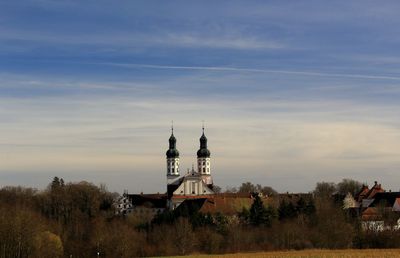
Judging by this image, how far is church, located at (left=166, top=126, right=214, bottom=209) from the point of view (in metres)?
138

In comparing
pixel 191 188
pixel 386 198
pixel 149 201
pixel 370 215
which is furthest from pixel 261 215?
pixel 149 201

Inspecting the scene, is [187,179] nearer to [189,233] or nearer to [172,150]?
[172,150]

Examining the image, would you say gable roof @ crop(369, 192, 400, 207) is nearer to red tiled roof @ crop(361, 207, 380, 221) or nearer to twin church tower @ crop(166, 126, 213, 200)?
red tiled roof @ crop(361, 207, 380, 221)

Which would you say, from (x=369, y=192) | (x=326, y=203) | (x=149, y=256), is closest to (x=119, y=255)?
(x=149, y=256)

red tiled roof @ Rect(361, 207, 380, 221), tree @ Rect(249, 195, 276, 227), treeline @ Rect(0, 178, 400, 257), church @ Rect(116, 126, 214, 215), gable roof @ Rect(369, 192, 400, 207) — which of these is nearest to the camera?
treeline @ Rect(0, 178, 400, 257)

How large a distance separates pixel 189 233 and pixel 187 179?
61.3 meters

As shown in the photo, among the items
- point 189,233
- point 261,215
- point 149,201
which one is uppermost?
point 149,201

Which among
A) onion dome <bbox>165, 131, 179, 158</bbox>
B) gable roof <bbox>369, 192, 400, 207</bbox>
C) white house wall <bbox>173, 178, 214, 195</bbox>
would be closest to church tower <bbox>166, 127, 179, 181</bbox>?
onion dome <bbox>165, 131, 179, 158</bbox>

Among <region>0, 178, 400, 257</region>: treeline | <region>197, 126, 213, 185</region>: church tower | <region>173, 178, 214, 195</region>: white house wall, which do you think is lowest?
<region>0, 178, 400, 257</region>: treeline

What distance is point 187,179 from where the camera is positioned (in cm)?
14000

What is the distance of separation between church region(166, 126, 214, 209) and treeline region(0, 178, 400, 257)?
31.8m

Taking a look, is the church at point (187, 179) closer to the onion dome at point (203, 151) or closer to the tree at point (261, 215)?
the onion dome at point (203, 151)

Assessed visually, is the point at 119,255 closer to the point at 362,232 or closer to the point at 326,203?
the point at 362,232

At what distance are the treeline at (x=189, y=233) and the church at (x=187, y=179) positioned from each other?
1252 inches
